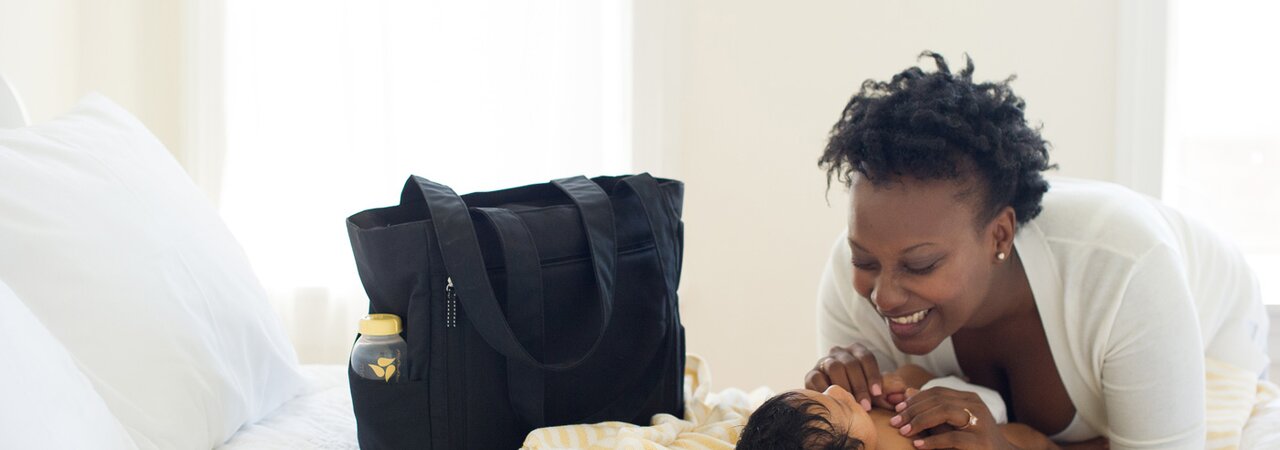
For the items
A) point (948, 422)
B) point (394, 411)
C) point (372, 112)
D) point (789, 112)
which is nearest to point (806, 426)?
point (948, 422)

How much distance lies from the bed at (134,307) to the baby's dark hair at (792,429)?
57 centimetres

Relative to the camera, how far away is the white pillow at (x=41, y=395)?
2.80 ft

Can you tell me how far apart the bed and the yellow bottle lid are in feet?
0.69

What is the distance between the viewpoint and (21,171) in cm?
118

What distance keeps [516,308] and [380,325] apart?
17 centimetres

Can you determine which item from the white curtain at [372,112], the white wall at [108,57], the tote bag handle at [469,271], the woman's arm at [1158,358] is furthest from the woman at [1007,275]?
the white wall at [108,57]

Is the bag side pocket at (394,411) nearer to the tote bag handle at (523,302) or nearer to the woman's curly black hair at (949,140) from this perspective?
the tote bag handle at (523,302)

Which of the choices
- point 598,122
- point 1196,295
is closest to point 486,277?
point 1196,295

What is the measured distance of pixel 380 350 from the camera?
126 cm

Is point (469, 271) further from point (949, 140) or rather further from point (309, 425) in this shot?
point (949, 140)

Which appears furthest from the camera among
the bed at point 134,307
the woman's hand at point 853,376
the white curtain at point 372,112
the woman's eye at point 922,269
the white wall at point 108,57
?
the white curtain at point 372,112

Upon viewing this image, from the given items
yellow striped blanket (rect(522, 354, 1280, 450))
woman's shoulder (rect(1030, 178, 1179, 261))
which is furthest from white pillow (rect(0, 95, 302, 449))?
woman's shoulder (rect(1030, 178, 1179, 261))

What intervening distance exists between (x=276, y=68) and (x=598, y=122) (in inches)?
32.3

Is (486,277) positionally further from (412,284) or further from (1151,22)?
(1151,22)
